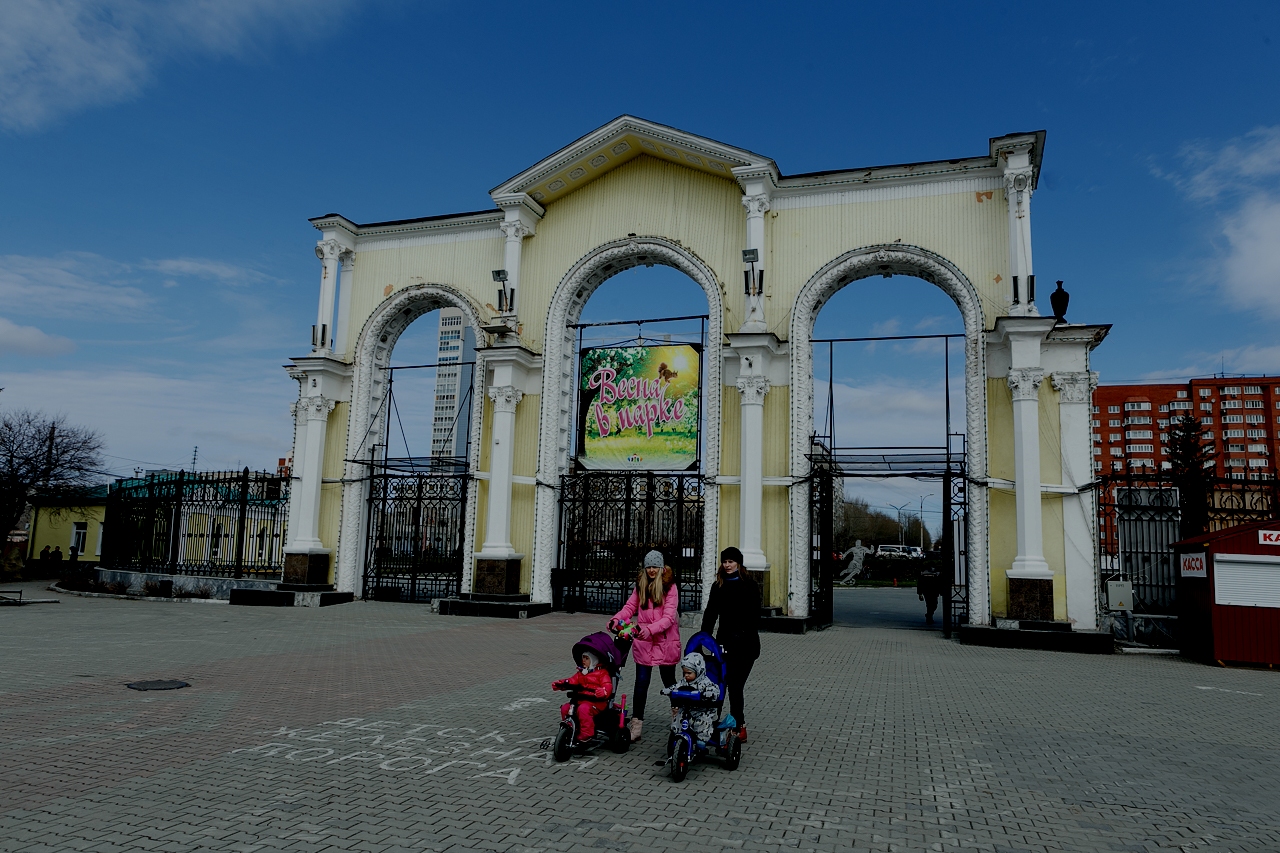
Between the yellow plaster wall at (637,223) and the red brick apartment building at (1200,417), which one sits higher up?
the red brick apartment building at (1200,417)


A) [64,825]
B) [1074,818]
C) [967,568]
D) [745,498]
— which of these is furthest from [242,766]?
[967,568]

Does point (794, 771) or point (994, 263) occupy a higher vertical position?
point (994, 263)

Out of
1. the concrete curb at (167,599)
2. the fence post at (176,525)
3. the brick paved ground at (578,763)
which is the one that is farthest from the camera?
the fence post at (176,525)

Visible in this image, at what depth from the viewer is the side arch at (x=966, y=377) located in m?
16.3

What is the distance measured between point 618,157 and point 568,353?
4890 mm

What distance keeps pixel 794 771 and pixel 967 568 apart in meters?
11.4

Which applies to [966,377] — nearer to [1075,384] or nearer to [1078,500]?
[1075,384]

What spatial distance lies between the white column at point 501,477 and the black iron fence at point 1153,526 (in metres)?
12.3

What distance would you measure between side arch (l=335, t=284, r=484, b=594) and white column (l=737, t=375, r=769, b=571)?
6900 mm

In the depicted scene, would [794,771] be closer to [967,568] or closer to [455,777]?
[455,777]

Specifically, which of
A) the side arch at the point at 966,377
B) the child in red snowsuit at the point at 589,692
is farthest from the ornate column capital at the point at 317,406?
the child in red snowsuit at the point at 589,692

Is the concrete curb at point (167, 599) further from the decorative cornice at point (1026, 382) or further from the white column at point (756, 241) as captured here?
the decorative cornice at point (1026, 382)

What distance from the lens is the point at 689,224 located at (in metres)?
19.4

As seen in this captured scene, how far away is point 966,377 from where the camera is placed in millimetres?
16781
